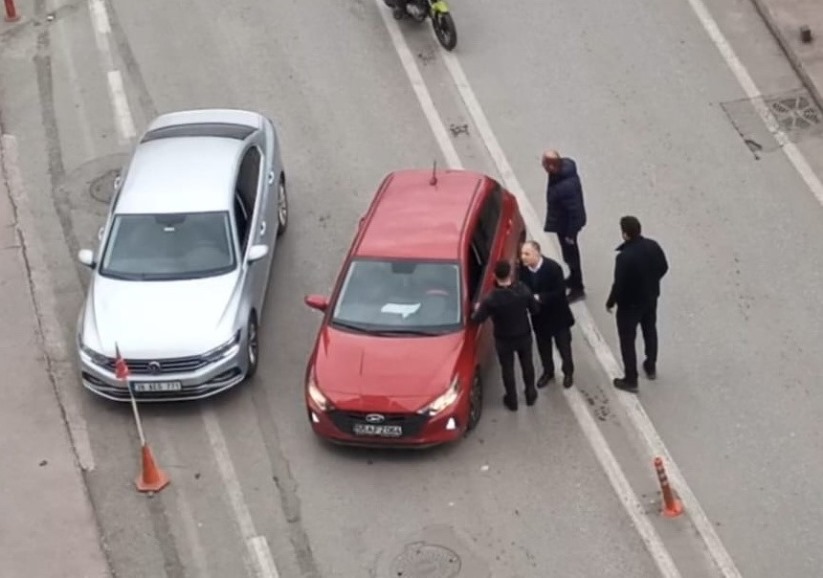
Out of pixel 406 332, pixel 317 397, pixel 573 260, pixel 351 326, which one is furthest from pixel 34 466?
pixel 573 260

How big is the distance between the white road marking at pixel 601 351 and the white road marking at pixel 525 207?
0.04 ft

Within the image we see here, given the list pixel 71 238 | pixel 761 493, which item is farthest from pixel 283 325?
pixel 761 493

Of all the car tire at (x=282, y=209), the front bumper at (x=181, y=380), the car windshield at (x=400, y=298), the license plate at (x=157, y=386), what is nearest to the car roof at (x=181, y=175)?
the car tire at (x=282, y=209)

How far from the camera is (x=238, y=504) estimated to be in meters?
16.2

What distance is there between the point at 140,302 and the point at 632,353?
4835 millimetres

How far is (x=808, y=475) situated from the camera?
52.8 ft

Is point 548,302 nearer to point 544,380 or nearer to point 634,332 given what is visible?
point 634,332

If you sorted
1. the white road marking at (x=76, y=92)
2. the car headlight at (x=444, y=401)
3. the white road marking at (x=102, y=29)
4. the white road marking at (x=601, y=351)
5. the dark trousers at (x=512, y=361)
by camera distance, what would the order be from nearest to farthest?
the white road marking at (x=601, y=351) < the car headlight at (x=444, y=401) < the dark trousers at (x=512, y=361) < the white road marking at (x=76, y=92) < the white road marking at (x=102, y=29)

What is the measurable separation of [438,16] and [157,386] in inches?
312

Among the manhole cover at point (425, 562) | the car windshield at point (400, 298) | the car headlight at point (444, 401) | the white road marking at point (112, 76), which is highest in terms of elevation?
the car windshield at point (400, 298)

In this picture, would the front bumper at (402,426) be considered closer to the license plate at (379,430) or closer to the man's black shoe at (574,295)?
the license plate at (379,430)

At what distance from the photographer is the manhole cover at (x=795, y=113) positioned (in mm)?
21531

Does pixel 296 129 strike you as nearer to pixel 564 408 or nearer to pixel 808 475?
pixel 564 408

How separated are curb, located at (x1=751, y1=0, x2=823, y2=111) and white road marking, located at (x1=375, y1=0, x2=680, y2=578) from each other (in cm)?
408
